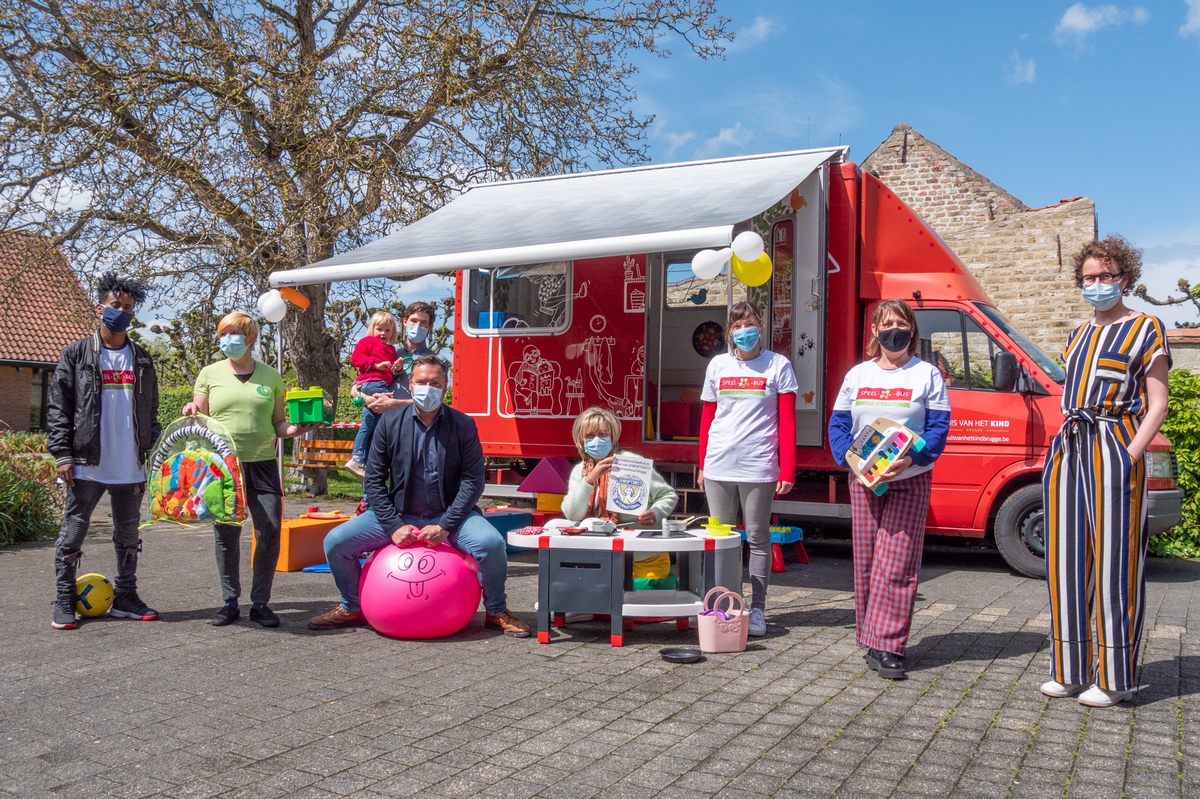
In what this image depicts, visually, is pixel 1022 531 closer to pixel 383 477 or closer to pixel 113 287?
pixel 383 477

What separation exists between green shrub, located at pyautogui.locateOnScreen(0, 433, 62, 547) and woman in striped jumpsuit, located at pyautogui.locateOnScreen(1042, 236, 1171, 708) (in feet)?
29.0

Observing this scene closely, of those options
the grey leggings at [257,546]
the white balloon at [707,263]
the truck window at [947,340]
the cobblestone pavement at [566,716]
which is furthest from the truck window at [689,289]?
the grey leggings at [257,546]

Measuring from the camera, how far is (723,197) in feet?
21.8

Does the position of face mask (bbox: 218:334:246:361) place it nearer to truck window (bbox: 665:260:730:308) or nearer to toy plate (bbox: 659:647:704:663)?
toy plate (bbox: 659:647:704:663)

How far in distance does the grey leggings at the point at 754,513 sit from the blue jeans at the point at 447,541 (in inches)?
49.0

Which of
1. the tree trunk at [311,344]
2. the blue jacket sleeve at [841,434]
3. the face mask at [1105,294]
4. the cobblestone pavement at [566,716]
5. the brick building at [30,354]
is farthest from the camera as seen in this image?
the brick building at [30,354]

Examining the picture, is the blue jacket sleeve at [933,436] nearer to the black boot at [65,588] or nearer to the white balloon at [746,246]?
the white balloon at [746,246]

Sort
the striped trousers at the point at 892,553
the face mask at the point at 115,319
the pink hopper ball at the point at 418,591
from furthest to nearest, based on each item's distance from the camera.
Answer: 1. the face mask at the point at 115,319
2. the pink hopper ball at the point at 418,591
3. the striped trousers at the point at 892,553

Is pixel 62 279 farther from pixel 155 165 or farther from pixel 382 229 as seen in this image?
pixel 382 229

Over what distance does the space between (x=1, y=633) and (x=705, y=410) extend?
4.12m

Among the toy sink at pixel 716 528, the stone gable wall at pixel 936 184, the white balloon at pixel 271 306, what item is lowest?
the toy sink at pixel 716 528

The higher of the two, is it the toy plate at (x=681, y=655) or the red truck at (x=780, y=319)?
the red truck at (x=780, y=319)

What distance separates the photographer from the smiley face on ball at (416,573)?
191 inches

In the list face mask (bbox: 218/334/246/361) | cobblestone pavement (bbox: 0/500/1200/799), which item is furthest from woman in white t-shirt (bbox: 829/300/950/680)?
face mask (bbox: 218/334/246/361)
